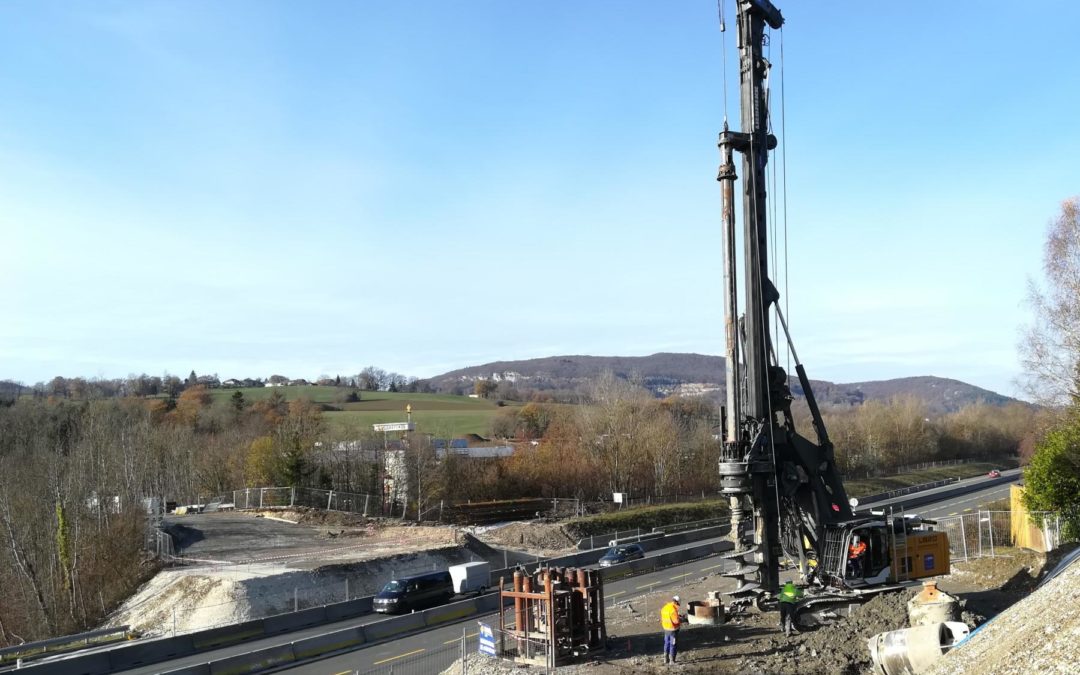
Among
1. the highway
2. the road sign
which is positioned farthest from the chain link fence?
the road sign

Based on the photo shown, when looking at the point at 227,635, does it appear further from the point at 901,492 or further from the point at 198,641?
the point at 901,492

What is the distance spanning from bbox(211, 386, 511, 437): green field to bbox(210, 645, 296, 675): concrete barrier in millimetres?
60561

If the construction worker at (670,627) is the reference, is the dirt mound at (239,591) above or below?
below

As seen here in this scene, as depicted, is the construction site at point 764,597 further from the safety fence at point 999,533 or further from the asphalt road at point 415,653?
the safety fence at point 999,533

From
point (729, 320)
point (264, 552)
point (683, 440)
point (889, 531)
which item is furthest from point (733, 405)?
point (683, 440)

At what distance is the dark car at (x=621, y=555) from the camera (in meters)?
40.6

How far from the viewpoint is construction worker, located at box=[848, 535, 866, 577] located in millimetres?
19812

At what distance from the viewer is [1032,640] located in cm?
1158

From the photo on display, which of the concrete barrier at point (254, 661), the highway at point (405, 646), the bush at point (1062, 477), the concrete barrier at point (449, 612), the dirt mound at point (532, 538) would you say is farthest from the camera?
the dirt mound at point (532, 538)

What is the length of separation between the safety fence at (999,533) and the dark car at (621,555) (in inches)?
581

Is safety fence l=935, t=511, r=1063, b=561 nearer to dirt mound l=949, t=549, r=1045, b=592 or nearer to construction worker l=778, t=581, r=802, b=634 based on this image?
dirt mound l=949, t=549, r=1045, b=592

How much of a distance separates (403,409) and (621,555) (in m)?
90.5

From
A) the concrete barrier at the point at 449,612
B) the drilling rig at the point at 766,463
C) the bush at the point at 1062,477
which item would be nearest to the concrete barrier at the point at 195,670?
the concrete barrier at the point at 449,612

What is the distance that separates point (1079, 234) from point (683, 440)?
54692 millimetres
